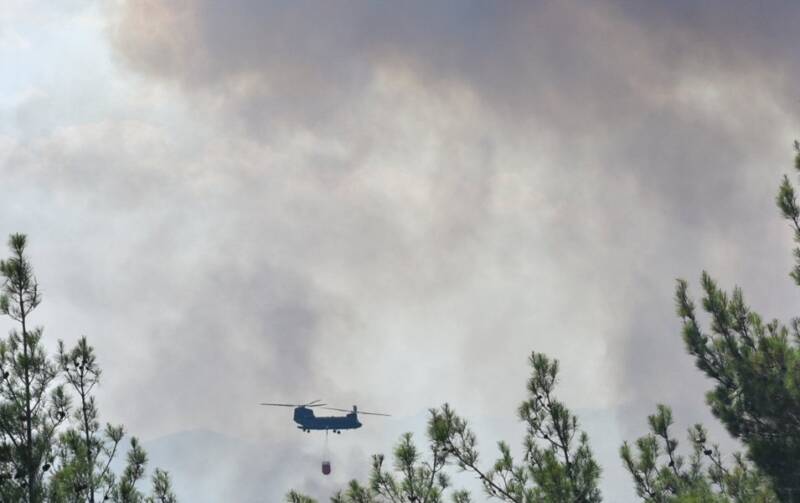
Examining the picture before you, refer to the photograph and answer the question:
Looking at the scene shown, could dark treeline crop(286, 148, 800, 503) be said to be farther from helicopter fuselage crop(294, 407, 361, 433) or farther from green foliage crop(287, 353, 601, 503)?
helicopter fuselage crop(294, 407, 361, 433)

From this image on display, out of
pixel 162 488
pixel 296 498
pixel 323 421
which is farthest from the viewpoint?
pixel 323 421

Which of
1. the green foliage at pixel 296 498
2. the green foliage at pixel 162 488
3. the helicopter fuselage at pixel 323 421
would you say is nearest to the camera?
the green foliage at pixel 296 498

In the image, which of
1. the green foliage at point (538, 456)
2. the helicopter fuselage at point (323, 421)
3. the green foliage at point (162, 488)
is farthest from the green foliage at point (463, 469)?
the helicopter fuselage at point (323, 421)

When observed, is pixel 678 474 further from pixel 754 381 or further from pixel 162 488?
pixel 162 488

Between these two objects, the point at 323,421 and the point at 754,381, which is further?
the point at 323,421

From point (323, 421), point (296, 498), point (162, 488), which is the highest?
point (323, 421)

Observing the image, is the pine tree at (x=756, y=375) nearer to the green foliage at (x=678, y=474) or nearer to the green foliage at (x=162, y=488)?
the green foliage at (x=678, y=474)

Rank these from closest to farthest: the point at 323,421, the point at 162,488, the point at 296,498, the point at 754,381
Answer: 1. the point at 296,498
2. the point at 754,381
3. the point at 162,488
4. the point at 323,421

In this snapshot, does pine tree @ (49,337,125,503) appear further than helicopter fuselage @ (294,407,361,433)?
No

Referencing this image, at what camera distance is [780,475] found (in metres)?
17.1

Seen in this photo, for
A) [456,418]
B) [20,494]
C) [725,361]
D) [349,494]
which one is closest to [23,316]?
[20,494]

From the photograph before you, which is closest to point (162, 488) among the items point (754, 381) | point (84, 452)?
point (84, 452)

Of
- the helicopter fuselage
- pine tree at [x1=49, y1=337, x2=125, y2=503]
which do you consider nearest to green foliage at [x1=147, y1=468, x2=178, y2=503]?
pine tree at [x1=49, y1=337, x2=125, y2=503]

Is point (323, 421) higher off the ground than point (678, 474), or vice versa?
Result: point (323, 421)
